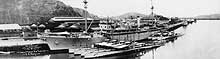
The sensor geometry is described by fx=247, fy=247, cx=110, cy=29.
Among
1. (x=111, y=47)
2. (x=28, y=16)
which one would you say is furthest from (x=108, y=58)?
(x=28, y=16)

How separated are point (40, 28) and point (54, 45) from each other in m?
8.72

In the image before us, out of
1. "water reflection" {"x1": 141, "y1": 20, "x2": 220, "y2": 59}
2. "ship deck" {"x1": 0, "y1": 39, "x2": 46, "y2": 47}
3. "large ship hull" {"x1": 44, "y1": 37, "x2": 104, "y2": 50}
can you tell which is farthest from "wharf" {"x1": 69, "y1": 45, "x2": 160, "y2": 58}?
"ship deck" {"x1": 0, "y1": 39, "x2": 46, "y2": 47}

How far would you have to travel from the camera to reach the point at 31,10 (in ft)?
102

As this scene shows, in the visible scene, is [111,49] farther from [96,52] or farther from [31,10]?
[31,10]

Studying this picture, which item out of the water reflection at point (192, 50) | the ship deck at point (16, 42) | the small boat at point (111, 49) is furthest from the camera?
the ship deck at point (16, 42)

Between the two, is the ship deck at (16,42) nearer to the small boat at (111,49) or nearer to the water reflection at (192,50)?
the small boat at (111,49)

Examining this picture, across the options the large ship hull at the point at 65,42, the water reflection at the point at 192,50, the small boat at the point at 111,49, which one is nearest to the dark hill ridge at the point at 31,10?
the large ship hull at the point at 65,42

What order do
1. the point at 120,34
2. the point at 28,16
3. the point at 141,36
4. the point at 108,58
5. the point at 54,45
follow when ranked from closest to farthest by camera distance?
the point at 108,58, the point at 54,45, the point at 120,34, the point at 141,36, the point at 28,16

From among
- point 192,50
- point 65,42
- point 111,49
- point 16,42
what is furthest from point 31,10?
point 192,50

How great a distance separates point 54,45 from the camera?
51.5ft

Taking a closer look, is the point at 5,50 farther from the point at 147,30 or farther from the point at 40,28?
the point at 147,30

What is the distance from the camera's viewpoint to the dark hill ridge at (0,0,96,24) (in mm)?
28725

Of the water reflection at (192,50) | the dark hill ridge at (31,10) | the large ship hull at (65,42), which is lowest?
the water reflection at (192,50)

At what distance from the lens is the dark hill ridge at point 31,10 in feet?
94.2
